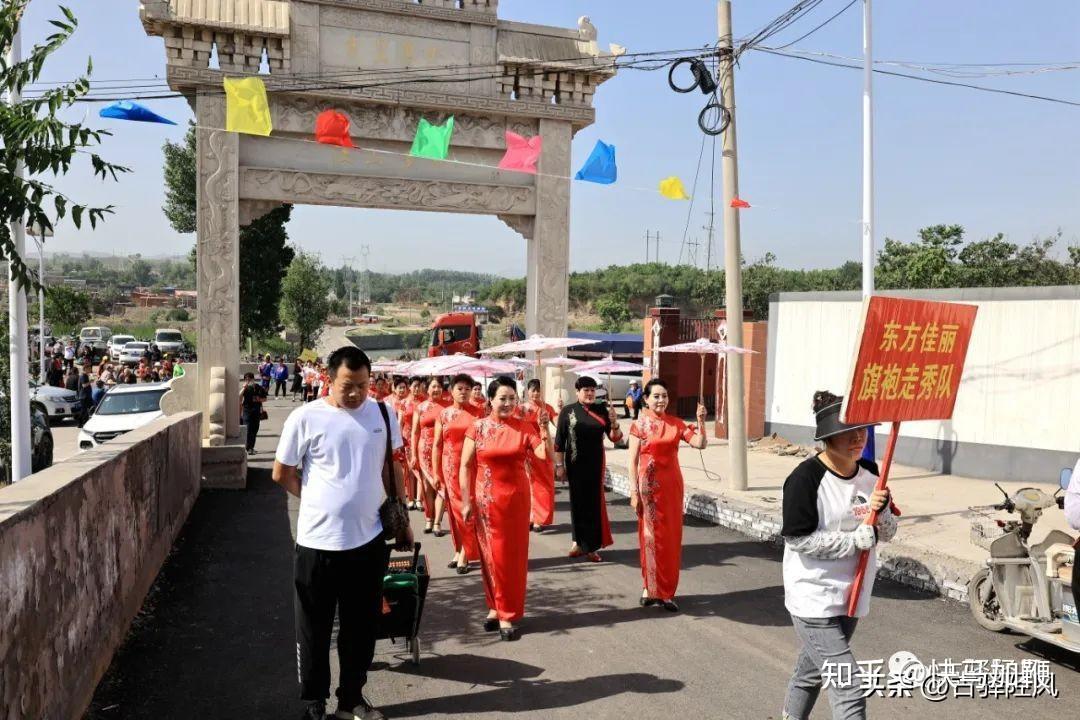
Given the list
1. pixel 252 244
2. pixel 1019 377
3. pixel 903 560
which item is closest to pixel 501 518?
pixel 903 560

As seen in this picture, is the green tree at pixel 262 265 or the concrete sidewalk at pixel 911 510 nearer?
the concrete sidewalk at pixel 911 510

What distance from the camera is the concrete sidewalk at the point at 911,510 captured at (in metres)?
7.43

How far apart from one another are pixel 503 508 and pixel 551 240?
33.8 ft

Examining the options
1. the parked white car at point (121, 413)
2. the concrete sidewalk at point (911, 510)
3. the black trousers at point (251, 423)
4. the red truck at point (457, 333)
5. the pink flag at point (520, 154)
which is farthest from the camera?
the red truck at point (457, 333)

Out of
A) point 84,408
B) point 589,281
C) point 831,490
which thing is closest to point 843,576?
point 831,490

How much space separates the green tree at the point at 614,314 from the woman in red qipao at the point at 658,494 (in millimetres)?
57366

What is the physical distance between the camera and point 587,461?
9.00m

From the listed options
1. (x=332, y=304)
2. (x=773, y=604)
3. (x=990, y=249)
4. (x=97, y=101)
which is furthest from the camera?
(x=332, y=304)

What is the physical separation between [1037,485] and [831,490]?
31.8 feet

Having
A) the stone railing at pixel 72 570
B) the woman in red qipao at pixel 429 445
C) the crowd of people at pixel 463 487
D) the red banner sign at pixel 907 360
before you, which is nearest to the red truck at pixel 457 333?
the crowd of people at pixel 463 487

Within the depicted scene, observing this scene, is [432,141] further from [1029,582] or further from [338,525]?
[1029,582]

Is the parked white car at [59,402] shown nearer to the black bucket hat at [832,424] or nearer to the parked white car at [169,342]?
the parked white car at [169,342]

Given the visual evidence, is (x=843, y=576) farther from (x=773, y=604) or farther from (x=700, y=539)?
(x=700, y=539)

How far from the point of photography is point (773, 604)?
272 inches
